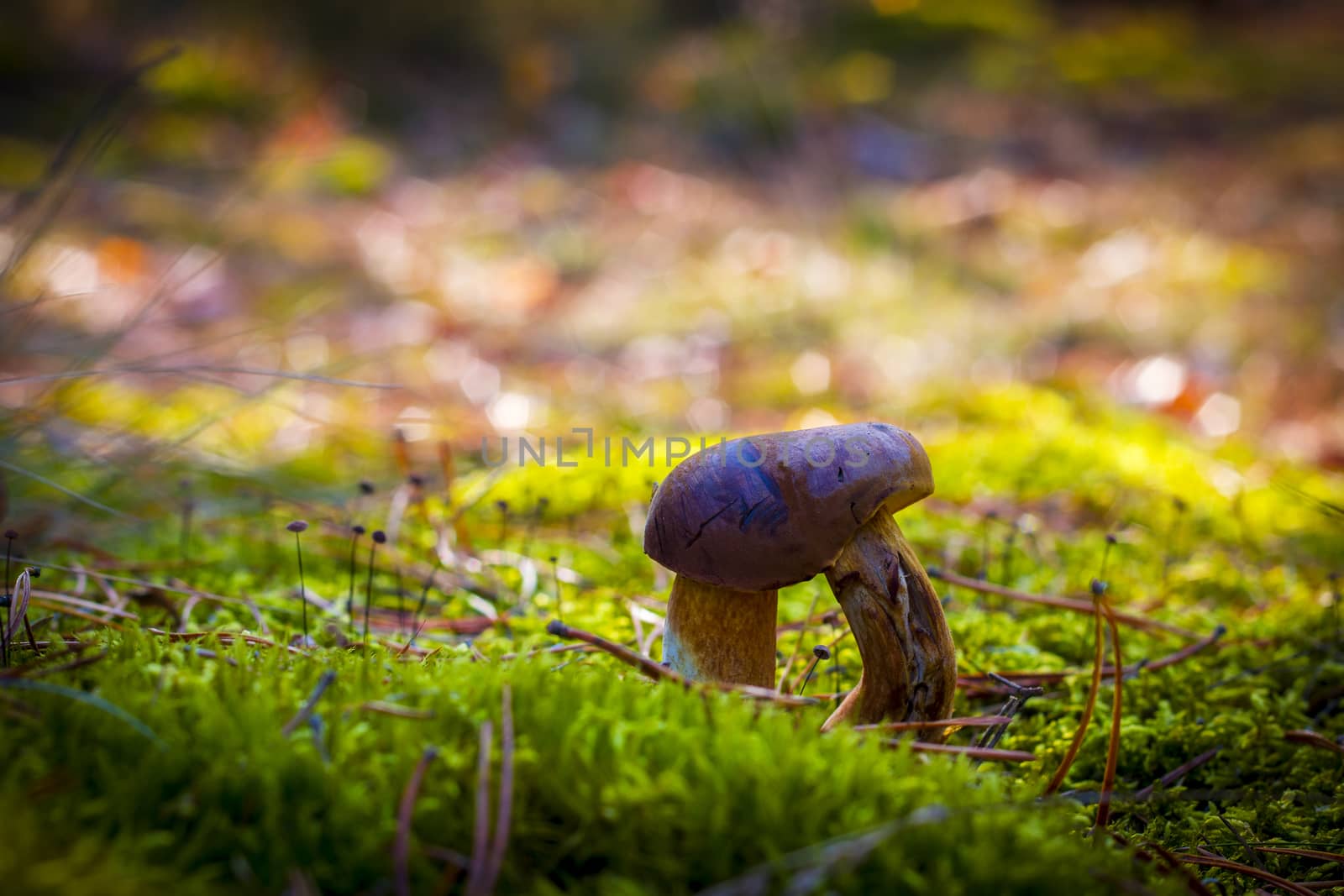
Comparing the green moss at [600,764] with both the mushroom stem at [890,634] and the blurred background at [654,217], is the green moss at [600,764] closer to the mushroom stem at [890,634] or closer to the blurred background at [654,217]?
the mushroom stem at [890,634]

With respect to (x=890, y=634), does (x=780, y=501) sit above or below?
above

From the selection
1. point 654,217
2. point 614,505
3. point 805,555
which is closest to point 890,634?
point 805,555

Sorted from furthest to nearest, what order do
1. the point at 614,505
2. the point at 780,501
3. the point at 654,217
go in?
1. the point at 654,217
2. the point at 614,505
3. the point at 780,501

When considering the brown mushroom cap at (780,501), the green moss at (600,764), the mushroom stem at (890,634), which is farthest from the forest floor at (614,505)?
the brown mushroom cap at (780,501)

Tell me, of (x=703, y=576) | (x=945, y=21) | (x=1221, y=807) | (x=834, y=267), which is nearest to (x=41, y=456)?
(x=703, y=576)

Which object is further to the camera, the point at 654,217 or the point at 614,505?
the point at 654,217

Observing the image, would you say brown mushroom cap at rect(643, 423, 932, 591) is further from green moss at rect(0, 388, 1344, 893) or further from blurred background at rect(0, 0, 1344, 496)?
blurred background at rect(0, 0, 1344, 496)

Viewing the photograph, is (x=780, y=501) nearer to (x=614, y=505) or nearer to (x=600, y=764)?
(x=600, y=764)
